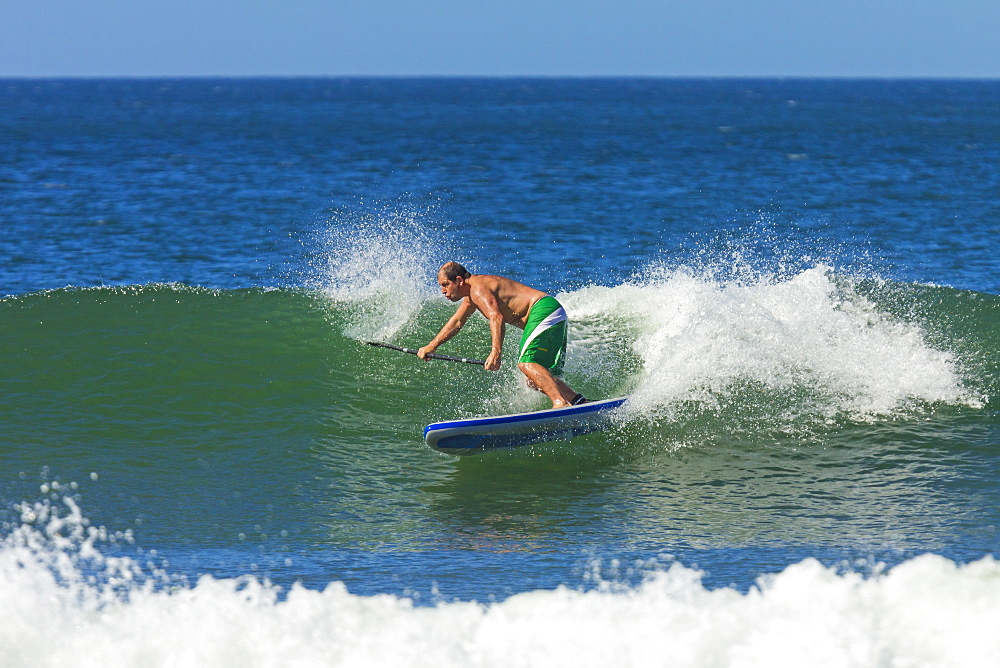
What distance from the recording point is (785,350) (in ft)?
38.2

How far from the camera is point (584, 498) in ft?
28.4

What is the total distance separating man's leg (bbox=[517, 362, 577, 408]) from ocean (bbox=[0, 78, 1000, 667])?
1.39ft

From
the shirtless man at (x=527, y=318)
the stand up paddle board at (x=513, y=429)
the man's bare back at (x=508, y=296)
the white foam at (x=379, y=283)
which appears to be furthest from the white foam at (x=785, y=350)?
the white foam at (x=379, y=283)

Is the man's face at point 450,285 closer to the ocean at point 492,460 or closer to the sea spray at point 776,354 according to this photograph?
the ocean at point 492,460

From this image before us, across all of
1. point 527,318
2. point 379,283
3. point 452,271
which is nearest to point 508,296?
point 527,318

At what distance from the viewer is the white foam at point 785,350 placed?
428 inches

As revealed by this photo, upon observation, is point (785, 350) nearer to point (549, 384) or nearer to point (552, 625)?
point (549, 384)

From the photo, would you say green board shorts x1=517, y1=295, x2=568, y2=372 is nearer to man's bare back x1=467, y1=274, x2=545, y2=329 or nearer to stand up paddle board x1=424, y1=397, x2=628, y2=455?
man's bare back x1=467, y1=274, x2=545, y2=329

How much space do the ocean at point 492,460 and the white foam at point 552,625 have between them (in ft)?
0.06

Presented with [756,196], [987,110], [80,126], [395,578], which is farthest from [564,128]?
[395,578]

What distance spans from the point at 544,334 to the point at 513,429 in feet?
3.04

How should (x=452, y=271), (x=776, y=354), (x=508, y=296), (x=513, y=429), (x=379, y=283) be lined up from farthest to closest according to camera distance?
(x=379, y=283) < (x=776, y=354) < (x=508, y=296) < (x=452, y=271) < (x=513, y=429)

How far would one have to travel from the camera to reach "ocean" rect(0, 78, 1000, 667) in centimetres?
608

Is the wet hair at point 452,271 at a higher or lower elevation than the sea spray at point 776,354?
higher
